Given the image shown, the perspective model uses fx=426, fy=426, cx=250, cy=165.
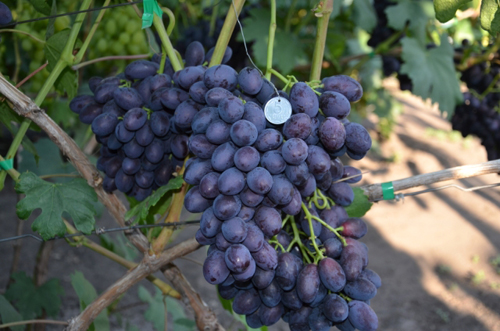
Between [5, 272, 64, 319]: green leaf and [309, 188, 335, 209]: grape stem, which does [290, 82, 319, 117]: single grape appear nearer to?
[309, 188, 335, 209]: grape stem

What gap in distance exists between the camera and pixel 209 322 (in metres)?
1.00

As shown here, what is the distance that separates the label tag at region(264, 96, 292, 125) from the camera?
0.68 m

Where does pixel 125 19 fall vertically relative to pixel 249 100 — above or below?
below

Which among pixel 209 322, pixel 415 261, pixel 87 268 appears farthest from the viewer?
pixel 415 261

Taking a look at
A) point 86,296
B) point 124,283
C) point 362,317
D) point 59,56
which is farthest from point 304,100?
point 86,296

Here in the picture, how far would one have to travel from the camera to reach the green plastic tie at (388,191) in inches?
32.0

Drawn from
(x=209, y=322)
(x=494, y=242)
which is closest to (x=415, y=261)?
(x=494, y=242)

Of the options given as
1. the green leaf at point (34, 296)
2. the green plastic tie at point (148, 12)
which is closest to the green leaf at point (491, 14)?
the green plastic tie at point (148, 12)

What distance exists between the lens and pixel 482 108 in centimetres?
157

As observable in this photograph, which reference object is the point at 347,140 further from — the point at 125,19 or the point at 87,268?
the point at 87,268

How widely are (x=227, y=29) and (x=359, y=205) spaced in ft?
Result: 1.41

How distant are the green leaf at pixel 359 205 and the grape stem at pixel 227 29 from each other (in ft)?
1.25

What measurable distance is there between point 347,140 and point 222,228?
0.25 m

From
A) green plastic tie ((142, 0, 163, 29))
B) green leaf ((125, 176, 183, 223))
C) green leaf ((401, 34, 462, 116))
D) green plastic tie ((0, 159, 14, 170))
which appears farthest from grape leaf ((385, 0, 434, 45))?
green plastic tie ((0, 159, 14, 170))
